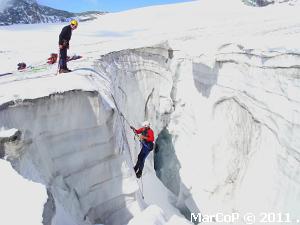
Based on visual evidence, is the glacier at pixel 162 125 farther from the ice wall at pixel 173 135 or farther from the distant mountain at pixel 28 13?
the distant mountain at pixel 28 13

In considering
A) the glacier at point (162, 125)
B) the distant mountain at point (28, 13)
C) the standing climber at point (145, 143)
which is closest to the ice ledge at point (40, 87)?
the glacier at point (162, 125)

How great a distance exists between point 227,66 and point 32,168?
6.05 meters

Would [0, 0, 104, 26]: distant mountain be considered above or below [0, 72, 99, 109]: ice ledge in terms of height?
above

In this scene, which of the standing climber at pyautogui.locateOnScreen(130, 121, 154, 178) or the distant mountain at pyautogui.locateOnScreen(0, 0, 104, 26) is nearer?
the standing climber at pyautogui.locateOnScreen(130, 121, 154, 178)

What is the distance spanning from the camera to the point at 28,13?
45.2 m

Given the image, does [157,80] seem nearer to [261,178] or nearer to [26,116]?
[261,178]

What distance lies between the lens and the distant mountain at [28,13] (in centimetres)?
3959

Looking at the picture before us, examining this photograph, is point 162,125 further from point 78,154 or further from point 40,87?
point 40,87

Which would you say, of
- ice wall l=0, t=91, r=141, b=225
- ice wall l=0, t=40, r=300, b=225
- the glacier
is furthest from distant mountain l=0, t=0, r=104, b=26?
ice wall l=0, t=91, r=141, b=225

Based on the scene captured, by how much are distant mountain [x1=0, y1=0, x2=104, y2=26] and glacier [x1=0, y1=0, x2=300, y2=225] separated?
25716 mm

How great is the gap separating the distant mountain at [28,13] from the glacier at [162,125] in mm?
25716

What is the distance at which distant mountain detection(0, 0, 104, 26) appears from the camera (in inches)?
1559

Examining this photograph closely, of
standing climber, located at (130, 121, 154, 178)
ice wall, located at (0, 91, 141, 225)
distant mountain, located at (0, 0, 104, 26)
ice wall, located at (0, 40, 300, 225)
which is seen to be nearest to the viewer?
ice wall, located at (0, 91, 141, 225)

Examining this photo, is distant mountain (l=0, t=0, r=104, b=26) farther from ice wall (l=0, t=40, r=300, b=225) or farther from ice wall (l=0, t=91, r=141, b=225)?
ice wall (l=0, t=91, r=141, b=225)
